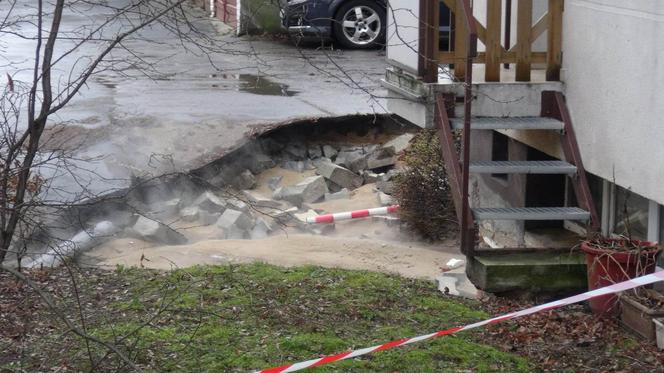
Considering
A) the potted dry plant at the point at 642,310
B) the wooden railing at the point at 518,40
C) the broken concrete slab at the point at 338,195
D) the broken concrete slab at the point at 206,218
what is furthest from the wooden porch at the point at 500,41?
the broken concrete slab at the point at 338,195

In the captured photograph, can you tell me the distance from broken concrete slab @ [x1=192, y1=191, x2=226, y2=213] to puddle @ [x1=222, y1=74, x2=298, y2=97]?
3.27m

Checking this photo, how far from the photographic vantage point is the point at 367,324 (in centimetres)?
662

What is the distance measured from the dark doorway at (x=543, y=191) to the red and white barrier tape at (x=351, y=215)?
7.95 feet

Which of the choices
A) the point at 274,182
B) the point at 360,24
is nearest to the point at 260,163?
the point at 274,182

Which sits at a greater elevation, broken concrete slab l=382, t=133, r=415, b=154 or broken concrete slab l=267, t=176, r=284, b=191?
broken concrete slab l=382, t=133, r=415, b=154

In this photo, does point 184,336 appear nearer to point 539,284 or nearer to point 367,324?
point 367,324

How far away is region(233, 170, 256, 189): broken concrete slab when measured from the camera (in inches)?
482

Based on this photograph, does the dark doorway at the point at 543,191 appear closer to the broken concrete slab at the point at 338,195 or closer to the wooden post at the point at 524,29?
the wooden post at the point at 524,29

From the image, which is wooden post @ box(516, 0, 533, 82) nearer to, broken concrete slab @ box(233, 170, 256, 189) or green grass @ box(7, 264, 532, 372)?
green grass @ box(7, 264, 532, 372)

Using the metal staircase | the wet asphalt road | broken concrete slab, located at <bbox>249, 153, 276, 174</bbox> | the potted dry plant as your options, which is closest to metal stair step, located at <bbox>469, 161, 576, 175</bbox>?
the metal staircase

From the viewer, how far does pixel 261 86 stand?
15.8 meters

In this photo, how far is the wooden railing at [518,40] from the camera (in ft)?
26.1

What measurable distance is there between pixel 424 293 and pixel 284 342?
5.96 ft

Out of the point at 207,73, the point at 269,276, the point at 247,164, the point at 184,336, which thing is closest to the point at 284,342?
the point at 184,336
